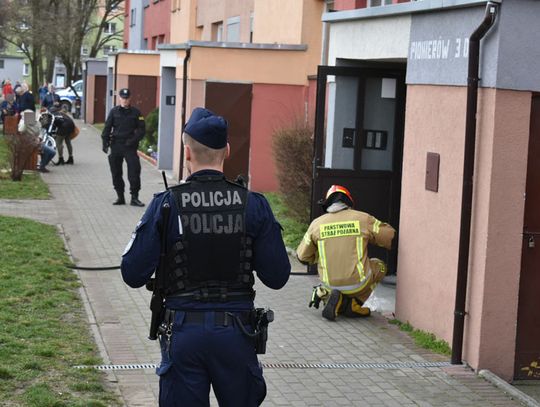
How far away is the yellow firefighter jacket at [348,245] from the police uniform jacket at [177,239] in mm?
4699

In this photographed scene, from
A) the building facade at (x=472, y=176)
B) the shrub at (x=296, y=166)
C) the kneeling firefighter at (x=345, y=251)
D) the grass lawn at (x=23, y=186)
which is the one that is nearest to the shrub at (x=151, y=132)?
the grass lawn at (x=23, y=186)

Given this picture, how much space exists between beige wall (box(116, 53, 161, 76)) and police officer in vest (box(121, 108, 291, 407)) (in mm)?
26447

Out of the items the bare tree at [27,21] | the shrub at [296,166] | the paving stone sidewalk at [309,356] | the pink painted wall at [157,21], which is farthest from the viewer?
the bare tree at [27,21]

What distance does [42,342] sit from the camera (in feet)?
27.4

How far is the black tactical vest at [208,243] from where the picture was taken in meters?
4.88

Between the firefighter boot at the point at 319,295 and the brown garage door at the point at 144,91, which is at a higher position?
the brown garage door at the point at 144,91

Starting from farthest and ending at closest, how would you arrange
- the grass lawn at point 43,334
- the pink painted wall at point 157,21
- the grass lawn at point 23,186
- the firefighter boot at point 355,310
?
the pink painted wall at point 157,21, the grass lawn at point 23,186, the firefighter boot at point 355,310, the grass lawn at point 43,334

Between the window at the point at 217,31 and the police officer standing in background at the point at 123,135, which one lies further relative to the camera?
the window at the point at 217,31

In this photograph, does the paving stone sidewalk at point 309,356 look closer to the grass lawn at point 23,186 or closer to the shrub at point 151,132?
the grass lawn at point 23,186

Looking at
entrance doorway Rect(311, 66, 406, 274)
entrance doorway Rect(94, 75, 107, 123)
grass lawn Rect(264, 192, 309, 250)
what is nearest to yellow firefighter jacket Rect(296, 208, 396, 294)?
entrance doorway Rect(311, 66, 406, 274)

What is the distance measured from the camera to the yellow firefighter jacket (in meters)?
9.75

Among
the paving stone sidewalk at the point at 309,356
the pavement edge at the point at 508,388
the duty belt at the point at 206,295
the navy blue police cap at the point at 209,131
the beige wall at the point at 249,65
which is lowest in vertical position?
the paving stone sidewalk at the point at 309,356

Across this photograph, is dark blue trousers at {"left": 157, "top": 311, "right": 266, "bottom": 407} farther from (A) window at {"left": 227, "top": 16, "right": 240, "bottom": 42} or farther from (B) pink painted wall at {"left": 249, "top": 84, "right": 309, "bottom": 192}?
(A) window at {"left": 227, "top": 16, "right": 240, "bottom": 42}

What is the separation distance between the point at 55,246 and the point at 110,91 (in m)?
25.7
